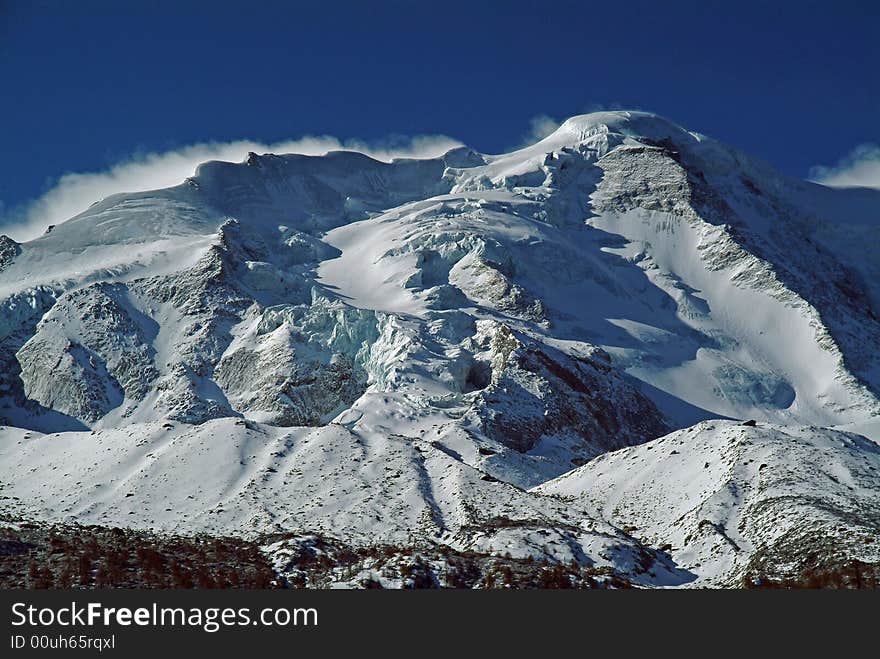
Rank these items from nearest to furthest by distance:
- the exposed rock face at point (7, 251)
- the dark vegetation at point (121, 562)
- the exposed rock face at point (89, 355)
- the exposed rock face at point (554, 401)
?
the dark vegetation at point (121, 562), the exposed rock face at point (554, 401), the exposed rock face at point (89, 355), the exposed rock face at point (7, 251)

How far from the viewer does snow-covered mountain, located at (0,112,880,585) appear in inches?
2270

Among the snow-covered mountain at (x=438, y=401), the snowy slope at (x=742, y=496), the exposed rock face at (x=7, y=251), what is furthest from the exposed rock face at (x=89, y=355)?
the snowy slope at (x=742, y=496)

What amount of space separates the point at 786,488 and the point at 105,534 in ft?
121

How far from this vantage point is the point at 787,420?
159m

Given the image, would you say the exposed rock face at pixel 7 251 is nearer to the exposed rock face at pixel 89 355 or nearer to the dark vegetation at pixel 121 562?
the exposed rock face at pixel 89 355

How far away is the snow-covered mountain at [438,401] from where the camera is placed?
5766 centimetres

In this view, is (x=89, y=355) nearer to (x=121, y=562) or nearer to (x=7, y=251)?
(x=7, y=251)

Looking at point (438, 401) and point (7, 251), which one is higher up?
point (7, 251)

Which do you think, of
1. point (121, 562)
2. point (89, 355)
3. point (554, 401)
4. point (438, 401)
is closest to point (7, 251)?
point (89, 355)

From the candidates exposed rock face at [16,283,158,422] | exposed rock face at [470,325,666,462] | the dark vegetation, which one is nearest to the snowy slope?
the dark vegetation

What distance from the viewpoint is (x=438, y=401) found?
123 metres

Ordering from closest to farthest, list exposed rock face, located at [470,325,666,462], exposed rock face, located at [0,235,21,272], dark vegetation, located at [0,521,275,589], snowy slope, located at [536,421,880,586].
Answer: dark vegetation, located at [0,521,275,589] < snowy slope, located at [536,421,880,586] < exposed rock face, located at [470,325,666,462] < exposed rock face, located at [0,235,21,272]

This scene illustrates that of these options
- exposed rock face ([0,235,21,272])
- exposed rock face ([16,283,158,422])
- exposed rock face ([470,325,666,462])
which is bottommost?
exposed rock face ([470,325,666,462])

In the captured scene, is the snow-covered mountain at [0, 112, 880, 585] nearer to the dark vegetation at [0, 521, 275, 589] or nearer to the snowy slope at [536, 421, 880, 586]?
the snowy slope at [536, 421, 880, 586]
